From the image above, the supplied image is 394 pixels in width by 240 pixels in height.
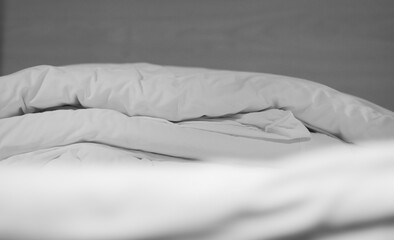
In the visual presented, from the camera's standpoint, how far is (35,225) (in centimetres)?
18

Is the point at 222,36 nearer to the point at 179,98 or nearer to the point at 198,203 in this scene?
the point at 179,98

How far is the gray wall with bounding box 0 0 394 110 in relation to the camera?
1.76 m

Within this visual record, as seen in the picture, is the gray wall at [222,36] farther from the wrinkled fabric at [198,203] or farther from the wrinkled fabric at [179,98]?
the wrinkled fabric at [198,203]

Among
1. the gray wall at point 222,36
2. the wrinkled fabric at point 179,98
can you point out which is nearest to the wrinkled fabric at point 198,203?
the wrinkled fabric at point 179,98

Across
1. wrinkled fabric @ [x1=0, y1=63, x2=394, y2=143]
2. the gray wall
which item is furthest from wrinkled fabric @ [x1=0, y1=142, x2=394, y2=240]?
the gray wall

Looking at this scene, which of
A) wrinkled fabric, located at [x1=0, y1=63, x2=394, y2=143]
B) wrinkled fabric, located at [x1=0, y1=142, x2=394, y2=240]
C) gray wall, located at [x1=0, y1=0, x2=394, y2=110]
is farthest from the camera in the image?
gray wall, located at [x1=0, y1=0, x2=394, y2=110]

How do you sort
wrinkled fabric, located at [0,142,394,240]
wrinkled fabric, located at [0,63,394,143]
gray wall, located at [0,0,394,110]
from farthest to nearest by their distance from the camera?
1. gray wall, located at [0,0,394,110]
2. wrinkled fabric, located at [0,63,394,143]
3. wrinkled fabric, located at [0,142,394,240]

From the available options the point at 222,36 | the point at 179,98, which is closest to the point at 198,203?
the point at 179,98

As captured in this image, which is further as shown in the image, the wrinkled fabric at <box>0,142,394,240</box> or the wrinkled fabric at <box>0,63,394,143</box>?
the wrinkled fabric at <box>0,63,394,143</box>

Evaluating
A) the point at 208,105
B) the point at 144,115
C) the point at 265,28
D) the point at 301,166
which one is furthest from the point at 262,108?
the point at 301,166

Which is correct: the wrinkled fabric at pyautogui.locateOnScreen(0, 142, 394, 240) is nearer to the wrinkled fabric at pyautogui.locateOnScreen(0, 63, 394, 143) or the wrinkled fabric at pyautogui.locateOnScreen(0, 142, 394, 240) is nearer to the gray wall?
the wrinkled fabric at pyautogui.locateOnScreen(0, 63, 394, 143)

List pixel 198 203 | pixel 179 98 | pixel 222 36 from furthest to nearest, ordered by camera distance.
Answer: pixel 222 36
pixel 179 98
pixel 198 203

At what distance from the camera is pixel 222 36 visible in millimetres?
1861

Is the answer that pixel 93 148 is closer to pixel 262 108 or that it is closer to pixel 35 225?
pixel 262 108
